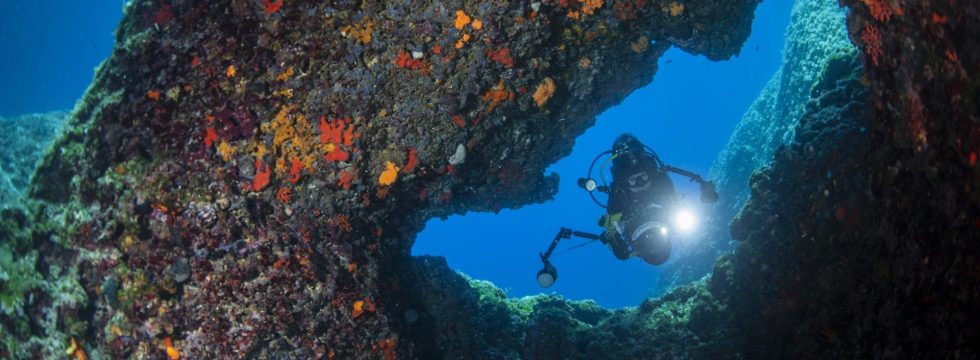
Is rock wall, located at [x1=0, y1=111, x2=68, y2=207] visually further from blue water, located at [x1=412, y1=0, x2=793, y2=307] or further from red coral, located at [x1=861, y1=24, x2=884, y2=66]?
blue water, located at [x1=412, y1=0, x2=793, y2=307]

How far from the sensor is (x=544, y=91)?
179 inches

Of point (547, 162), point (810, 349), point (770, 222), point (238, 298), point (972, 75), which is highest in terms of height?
point (547, 162)

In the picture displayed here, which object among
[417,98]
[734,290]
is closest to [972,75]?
[417,98]

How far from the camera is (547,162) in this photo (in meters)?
5.94

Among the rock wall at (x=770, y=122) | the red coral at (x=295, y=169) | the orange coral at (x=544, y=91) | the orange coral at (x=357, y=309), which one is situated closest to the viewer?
the red coral at (x=295, y=169)

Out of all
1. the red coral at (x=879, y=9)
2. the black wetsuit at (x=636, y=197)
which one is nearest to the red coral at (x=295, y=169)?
the red coral at (x=879, y=9)

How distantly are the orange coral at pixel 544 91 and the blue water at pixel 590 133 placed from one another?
31.0 m

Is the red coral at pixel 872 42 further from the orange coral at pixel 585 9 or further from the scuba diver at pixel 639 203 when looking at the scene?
the scuba diver at pixel 639 203

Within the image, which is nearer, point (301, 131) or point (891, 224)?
point (891, 224)

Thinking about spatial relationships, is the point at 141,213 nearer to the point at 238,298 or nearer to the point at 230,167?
the point at 230,167

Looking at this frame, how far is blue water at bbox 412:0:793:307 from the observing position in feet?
204

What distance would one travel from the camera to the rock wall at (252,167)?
3.24 meters

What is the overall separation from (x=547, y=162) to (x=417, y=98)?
2.48 meters

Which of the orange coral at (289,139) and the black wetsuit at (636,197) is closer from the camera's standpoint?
the orange coral at (289,139)
